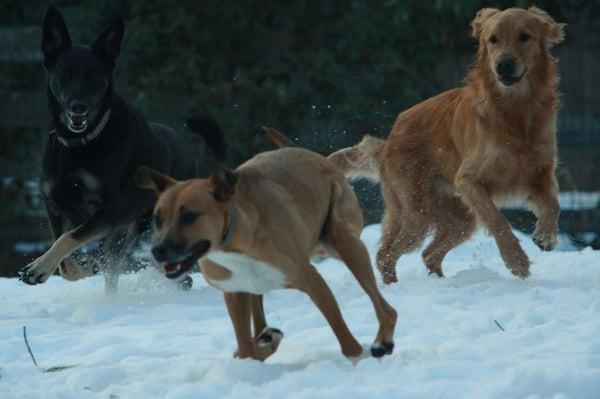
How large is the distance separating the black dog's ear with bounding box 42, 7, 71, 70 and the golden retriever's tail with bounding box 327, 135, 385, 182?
2.14m

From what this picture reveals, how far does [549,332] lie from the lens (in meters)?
5.51

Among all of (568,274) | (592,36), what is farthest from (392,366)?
(592,36)

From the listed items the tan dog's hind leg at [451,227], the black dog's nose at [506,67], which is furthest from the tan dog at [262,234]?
the tan dog's hind leg at [451,227]

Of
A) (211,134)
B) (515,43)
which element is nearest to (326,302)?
(515,43)

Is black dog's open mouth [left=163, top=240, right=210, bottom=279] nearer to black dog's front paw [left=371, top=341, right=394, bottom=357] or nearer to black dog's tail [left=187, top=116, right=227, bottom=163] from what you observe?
black dog's front paw [left=371, top=341, right=394, bottom=357]

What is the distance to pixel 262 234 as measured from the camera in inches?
192

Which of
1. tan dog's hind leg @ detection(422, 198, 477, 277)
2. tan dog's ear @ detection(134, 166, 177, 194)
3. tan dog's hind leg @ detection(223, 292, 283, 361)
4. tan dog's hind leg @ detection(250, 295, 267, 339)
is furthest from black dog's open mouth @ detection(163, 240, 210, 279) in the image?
tan dog's hind leg @ detection(422, 198, 477, 277)

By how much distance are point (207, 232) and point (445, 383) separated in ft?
3.50

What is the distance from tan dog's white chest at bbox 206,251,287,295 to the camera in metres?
4.85

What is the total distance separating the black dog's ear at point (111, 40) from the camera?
25.0 ft

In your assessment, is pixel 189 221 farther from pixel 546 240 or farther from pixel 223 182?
pixel 546 240

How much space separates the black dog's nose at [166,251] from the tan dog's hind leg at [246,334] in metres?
0.60

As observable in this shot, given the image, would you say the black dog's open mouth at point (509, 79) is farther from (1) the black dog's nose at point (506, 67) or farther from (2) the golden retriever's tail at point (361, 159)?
(2) the golden retriever's tail at point (361, 159)

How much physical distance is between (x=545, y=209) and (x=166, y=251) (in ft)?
12.1
